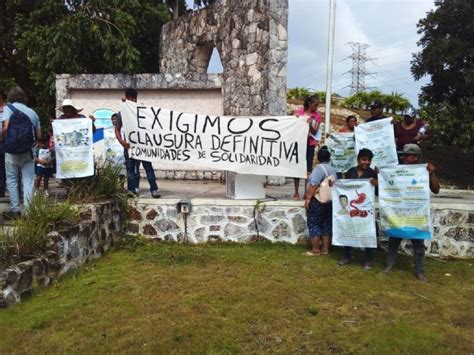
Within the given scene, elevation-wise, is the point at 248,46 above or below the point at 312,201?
above

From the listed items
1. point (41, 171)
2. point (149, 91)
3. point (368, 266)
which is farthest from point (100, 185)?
point (149, 91)

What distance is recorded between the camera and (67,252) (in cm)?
554

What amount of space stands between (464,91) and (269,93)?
382 inches

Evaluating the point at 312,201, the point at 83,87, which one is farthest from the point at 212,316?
the point at 83,87

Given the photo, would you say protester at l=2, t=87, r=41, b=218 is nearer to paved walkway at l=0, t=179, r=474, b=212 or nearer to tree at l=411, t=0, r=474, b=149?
paved walkway at l=0, t=179, r=474, b=212

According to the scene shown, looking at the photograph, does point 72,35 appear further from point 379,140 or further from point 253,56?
point 379,140

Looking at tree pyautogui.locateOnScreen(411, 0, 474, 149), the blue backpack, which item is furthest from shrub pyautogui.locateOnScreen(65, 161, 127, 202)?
tree pyautogui.locateOnScreen(411, 0, 474, 149)

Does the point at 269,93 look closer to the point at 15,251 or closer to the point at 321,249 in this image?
the point at 321,249

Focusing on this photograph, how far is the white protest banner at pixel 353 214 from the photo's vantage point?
589 cm

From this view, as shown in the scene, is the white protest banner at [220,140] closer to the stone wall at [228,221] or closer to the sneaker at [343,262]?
the stone wall at [228,221]

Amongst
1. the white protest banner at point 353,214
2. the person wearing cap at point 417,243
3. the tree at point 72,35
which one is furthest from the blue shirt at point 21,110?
the tree at point 72,35

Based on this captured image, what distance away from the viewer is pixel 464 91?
16156 millimetres

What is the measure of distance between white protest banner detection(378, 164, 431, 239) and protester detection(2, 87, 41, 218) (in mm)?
4317

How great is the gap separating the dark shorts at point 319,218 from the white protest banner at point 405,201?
29.1 inches
